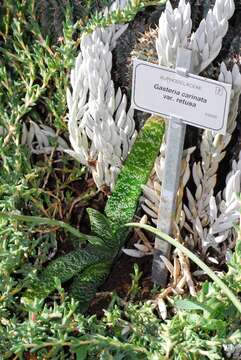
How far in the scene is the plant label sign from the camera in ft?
3.74

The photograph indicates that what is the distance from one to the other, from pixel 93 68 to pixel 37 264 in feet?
1.20

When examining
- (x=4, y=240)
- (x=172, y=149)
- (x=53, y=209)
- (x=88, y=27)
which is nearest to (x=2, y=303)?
(x=4, y=240)

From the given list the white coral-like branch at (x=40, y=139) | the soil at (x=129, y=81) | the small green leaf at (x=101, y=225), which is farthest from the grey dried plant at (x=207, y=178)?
the white coral-like branch at (x=40, y=139)

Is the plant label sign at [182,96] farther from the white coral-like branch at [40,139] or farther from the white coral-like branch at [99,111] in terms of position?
the white coral-like branch at [40,139]

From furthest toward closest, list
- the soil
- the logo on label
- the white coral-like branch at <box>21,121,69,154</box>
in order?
the white coral-like branch at <box>21,121,69,154</box>
the soil
the logo on label

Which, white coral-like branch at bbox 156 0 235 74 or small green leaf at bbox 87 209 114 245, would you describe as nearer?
white coral-like branch at bbox 156 0 235 74

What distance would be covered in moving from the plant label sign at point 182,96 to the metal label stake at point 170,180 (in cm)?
2


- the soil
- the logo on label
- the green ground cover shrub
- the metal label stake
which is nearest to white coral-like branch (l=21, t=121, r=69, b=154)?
the green ground cover shrub

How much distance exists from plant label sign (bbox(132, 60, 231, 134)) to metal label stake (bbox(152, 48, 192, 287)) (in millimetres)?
17

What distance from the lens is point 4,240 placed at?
1232 mm

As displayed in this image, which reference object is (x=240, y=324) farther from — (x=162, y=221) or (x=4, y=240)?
(x=4, y=240)

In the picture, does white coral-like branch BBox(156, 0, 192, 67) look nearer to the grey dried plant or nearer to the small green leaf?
the grey dried plant

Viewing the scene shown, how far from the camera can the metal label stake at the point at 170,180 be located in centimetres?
115

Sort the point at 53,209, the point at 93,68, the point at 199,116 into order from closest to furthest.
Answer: the point at 199,116, the point at 93,68, the point at 53,209
